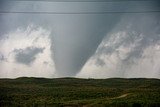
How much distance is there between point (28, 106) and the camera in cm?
7362

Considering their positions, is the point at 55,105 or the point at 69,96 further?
the point at 69,96

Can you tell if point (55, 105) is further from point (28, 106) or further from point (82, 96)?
point (82, 96)

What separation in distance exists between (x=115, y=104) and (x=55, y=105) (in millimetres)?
13702

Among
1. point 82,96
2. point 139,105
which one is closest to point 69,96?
point 82,96

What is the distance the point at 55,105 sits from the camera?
243 ft

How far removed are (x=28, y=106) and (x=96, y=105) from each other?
15.5 metres

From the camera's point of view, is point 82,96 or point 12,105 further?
point 82,96

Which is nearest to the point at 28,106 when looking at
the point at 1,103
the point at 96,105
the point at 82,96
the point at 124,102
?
the point at 1,103

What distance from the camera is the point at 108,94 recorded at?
101 m

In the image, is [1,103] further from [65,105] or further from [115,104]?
[115,104]

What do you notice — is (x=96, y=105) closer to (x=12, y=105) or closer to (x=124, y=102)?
(x=124, y=102)

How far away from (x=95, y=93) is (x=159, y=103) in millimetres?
32024

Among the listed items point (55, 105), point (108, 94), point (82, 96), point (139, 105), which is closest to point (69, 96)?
point (82, 96)

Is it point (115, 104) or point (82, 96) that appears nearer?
point (115, 104)
